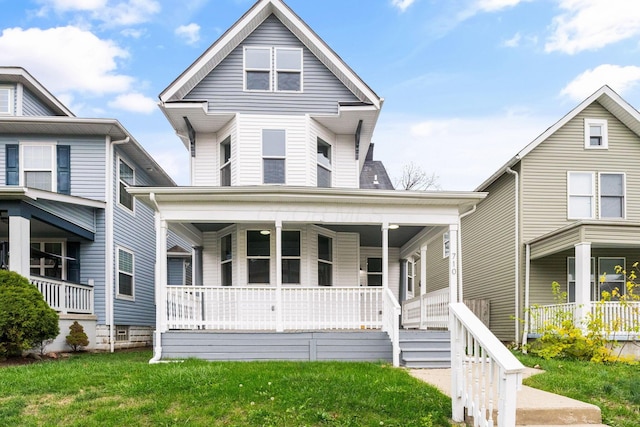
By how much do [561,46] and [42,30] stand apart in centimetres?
2442

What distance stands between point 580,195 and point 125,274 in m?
13.4

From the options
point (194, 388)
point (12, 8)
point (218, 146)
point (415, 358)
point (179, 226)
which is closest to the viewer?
point (194, 388)

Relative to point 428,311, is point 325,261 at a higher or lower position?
higher

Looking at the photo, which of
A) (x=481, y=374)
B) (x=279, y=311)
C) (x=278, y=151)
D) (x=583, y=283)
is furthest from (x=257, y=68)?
(x=481, y=374)

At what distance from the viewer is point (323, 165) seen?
12.8m

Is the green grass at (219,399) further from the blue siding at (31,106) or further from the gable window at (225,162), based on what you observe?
the blue siding at (31,106)

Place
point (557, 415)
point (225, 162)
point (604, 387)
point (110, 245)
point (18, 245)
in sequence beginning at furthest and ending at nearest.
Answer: point (110, 245)
point (225, 162)
point (18, 245)
point (604, 387)
point (557, 415)

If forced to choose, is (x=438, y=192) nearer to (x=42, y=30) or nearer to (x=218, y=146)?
(x=218, y=146)

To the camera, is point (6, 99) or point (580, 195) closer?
point (6, 99)

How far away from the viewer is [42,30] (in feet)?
81.4

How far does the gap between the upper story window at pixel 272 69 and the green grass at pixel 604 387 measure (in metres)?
8.44

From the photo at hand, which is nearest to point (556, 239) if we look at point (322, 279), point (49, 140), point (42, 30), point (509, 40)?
point (322, 279)

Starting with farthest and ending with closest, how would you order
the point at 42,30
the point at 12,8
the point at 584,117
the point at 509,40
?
the point at 42,30 → the point at 509,40 → the point at 12,8 → the point at 584,117

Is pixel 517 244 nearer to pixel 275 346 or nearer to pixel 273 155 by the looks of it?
pixel 273 155
